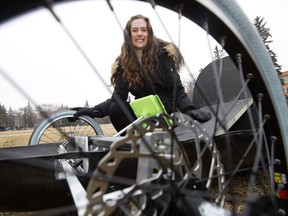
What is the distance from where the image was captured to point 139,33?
5.15 ft

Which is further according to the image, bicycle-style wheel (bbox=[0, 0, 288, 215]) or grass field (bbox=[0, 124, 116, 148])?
grass field (bbox=[0, 124, 116, 148])

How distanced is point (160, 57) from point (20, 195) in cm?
108

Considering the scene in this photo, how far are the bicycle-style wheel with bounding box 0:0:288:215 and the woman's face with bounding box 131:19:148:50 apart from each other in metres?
0.76

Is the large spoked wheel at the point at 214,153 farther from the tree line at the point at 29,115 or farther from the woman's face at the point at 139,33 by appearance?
the woman's face at the point at 139,33

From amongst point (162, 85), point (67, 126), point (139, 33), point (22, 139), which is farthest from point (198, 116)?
point (22, 139)

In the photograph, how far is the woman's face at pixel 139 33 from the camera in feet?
5.17

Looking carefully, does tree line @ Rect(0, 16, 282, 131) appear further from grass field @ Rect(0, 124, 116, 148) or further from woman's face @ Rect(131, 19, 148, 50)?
grass field @ Rect(0, 124, 116, 148)

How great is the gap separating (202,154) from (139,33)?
111 cm

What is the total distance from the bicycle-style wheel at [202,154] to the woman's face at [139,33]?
2.48 feet

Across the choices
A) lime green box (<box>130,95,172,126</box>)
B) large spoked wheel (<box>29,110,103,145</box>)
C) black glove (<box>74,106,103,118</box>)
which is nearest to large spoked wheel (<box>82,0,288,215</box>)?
lime green box (<box>130,95,172,126</box>)

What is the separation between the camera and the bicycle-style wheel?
0.46 meters

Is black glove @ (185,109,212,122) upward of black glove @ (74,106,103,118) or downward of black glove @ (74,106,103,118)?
downward

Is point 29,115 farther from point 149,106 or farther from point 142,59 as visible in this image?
point 142,59

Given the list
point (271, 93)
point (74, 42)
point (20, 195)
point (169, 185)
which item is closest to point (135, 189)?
point (169, 185)
